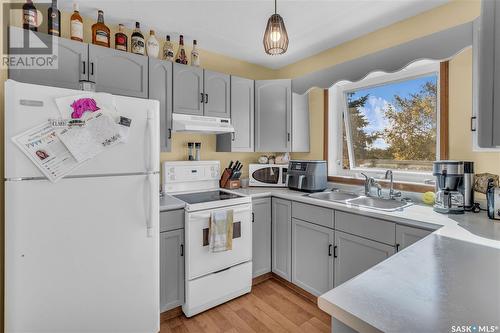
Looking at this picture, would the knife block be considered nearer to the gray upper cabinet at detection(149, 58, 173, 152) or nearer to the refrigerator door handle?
the gray upper cabinet at detection(149, 58, 173, 152)

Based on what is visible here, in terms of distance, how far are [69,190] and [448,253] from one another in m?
1.88

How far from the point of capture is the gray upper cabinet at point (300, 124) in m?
2.92

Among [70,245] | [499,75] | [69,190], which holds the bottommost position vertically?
[70,245]

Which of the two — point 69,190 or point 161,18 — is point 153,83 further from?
point 69,190

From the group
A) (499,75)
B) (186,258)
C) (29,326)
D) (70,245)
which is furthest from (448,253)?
(29,326)

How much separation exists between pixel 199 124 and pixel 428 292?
2.07 meters

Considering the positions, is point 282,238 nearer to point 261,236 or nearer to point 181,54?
point 261,236

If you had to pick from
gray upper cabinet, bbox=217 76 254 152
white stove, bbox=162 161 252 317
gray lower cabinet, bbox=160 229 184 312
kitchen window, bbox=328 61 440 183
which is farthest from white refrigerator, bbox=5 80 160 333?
kitchen window, bbox=328 61 440 183

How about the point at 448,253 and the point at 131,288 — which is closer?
the point at 448,253

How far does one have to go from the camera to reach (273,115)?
292cm

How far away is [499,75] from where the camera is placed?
0.48 metres

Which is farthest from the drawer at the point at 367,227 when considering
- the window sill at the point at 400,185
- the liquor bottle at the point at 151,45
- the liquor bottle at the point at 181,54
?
the liquor bottle at the point at 151,45

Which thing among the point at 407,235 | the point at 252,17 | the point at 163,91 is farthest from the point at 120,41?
the point at 407,235

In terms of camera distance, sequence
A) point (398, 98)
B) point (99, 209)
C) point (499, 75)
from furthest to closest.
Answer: point (398, 98) → point (99, 209) → point (499, 75)
